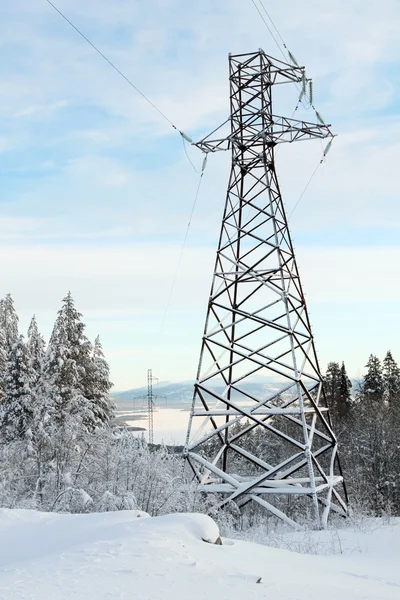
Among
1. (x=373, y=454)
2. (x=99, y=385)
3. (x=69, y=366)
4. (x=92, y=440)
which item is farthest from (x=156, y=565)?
(x=373, y=454)

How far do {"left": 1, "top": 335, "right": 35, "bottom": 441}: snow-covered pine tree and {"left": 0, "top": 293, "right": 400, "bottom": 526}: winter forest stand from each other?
0.05 meters

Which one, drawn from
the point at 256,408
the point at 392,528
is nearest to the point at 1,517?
the point at 256,408

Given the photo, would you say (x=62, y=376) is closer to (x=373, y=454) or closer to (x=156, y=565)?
(x=373, y=454)

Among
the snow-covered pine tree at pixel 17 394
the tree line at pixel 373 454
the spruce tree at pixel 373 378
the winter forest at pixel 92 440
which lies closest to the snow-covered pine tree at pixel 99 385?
the winter forest at pixel 92 440

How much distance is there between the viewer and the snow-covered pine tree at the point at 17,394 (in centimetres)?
2683

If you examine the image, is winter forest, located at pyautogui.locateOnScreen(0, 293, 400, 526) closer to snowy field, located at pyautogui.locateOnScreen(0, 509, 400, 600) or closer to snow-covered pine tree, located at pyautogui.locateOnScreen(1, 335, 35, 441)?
snow-covered pine tree, located at pyautogui.locateOnScreen(1, 335, 35, 441)

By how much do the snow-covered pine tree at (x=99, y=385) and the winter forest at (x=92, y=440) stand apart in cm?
6

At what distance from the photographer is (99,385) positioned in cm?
3117

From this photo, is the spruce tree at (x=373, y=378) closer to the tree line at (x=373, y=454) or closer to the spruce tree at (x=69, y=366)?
the tree line at (x=373, y=454)

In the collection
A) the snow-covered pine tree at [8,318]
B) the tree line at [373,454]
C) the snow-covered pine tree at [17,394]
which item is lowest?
the tree line at [373,454]

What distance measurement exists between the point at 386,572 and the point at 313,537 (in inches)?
137

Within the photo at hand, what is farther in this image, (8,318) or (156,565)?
(8,318)

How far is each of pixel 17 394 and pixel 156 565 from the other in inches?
971

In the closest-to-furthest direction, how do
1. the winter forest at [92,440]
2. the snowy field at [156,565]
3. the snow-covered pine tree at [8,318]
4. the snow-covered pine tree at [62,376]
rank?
the snowy field at [156,565] → the winter forest at [92,440] → the snow-covered pine tree at [62,376] → the snow-covered pine tree at [8,318]
